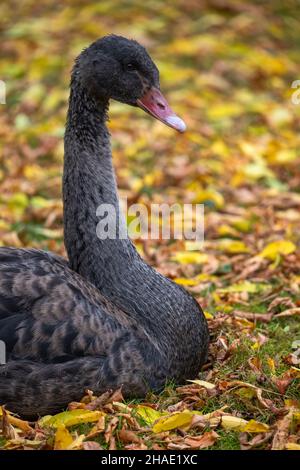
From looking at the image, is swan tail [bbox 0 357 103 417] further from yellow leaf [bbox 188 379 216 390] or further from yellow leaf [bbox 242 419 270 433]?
yellow leaf [bbox 242 419 270 433]

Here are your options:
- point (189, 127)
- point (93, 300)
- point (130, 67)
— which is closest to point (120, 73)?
point (130, 67)

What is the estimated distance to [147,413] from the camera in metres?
3.92

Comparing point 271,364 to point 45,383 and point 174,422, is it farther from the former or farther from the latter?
point 45,383

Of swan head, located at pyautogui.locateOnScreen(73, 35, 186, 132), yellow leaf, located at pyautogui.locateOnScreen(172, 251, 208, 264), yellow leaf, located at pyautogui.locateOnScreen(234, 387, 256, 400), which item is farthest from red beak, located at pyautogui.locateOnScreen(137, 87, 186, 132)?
yellow leaf, located at pyautogui.locateOnScreen(172, 251, 208, 264)

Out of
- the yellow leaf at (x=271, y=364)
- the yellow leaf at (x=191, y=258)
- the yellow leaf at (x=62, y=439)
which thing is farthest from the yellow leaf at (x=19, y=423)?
the yellow leaf at (x=191, y=258)

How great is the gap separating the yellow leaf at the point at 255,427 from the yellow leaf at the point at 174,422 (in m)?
0.24

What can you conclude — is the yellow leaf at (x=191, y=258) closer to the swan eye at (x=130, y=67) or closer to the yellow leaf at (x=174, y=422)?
the swan eye at (x=130, y=67)

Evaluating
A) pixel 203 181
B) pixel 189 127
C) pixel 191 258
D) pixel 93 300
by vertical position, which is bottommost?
pixel 93 300

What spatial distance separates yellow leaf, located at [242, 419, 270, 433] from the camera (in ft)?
12.2

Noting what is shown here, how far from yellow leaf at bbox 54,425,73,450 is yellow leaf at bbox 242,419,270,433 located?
72cm

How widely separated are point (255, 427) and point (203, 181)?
4329 mm
